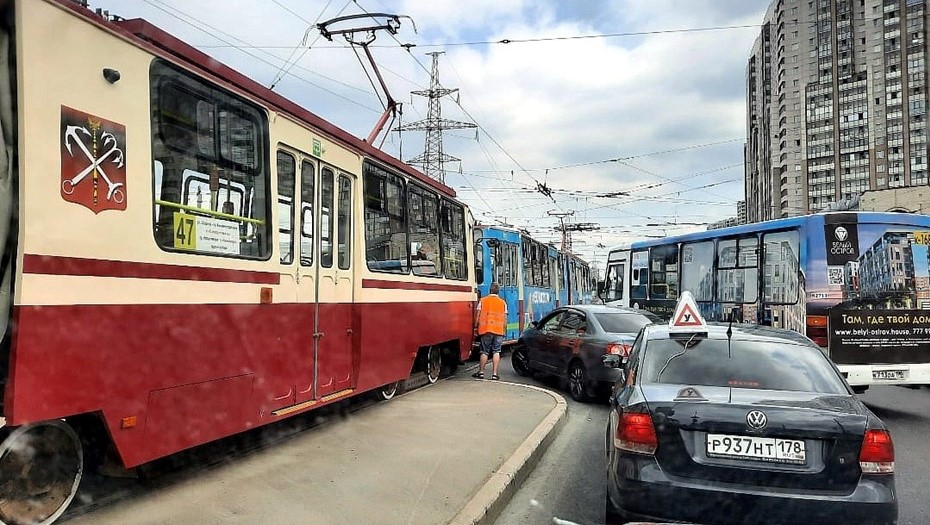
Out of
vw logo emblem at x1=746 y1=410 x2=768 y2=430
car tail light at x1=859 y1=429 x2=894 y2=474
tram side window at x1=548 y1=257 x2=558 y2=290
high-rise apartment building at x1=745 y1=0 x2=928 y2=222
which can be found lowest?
car tail light at x1=859 y1=429 x2=894 y2=474

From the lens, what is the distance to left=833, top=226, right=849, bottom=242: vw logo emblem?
9.93m

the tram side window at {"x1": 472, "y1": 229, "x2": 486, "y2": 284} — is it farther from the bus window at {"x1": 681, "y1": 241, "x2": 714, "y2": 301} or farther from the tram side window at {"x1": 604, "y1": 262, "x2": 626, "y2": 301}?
the tram side window at {"x1": 604, "y1": 262, "x2": 626, "y2": 301}

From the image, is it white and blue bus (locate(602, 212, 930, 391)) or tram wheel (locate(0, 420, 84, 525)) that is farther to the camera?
white and blue bus (locate(602, 212, 930, 391))

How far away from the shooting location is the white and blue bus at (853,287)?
30.2ft

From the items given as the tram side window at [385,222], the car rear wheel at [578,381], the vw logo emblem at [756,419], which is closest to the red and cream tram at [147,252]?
the tram side window at [385,222]

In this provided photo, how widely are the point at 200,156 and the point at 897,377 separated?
913 centimetres

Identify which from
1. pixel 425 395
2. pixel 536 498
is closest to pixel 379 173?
pixel 425 395

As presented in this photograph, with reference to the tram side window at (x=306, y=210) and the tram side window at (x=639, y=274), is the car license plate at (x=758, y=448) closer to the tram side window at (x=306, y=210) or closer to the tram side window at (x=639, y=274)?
the tram side window at (x=306, y=210)

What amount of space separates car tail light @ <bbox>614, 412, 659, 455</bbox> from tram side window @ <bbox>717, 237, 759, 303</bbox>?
28.8ft

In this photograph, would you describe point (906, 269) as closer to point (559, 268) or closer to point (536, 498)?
point (536, 498)

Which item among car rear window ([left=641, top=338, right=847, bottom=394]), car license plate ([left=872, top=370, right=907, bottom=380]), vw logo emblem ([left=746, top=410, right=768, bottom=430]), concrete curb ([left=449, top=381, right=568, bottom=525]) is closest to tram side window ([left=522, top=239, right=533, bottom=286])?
car license plate ([left=872, top=370, right=907, bottom=380])

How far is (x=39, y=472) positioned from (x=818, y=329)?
941cm

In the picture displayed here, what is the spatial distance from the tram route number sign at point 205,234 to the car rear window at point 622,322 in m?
6.49

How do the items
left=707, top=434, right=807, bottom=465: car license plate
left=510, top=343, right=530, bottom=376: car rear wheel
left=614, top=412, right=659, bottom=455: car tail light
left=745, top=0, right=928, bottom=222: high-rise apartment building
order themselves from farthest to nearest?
left=745, top=0, right=928, bottom=222: high-rise apartment building
left=510, top=343, right=530, bottom=376: car rear wheel
left=614, top=412, right=659, bottom=455: car tail light
left=707, top=434, right=807, bottom=465: car license plate
